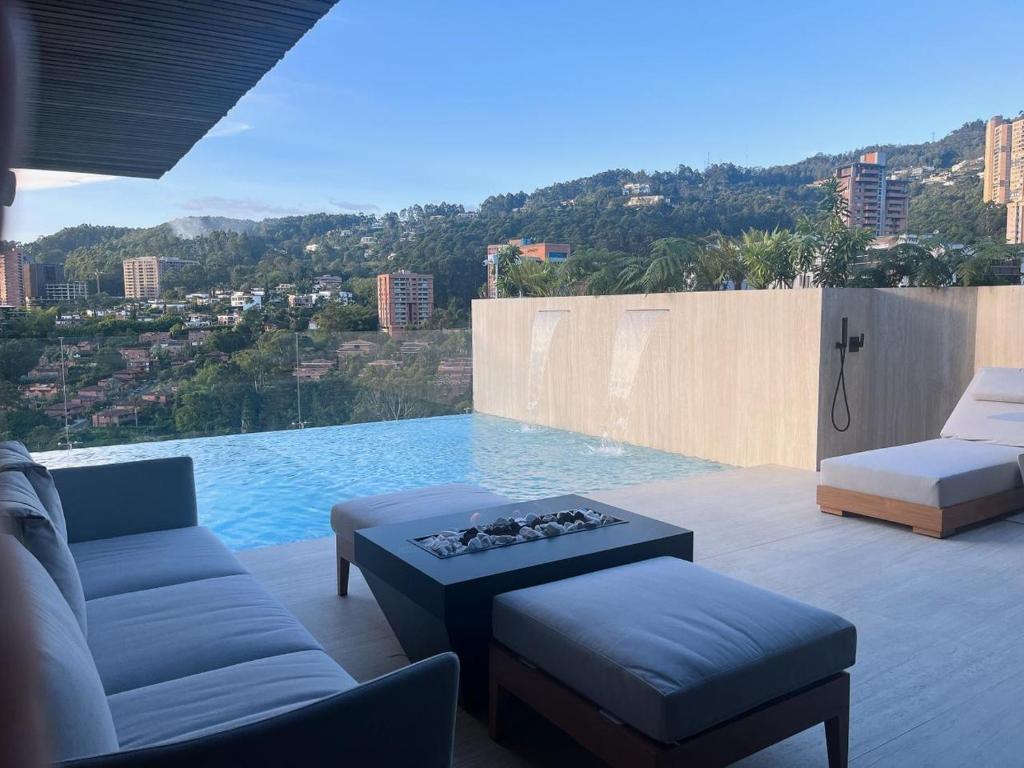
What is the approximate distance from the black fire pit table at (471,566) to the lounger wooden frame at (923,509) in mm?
2017

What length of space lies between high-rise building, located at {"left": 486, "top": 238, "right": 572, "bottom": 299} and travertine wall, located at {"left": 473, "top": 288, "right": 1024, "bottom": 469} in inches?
130

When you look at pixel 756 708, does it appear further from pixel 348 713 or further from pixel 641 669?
pixel 348 713

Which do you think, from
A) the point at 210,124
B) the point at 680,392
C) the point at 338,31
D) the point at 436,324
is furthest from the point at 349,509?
the point at 338,31

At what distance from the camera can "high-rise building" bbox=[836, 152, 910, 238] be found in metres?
8.25

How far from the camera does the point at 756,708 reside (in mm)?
1928

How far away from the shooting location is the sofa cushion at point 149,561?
2506 mm

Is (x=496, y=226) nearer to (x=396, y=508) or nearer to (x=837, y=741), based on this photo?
(x=396, y=508)

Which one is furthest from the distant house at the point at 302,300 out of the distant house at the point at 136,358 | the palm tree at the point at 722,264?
the palm tree at the point at 722,264

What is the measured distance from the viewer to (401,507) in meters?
3.26

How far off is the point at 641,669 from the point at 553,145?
25.5 meters

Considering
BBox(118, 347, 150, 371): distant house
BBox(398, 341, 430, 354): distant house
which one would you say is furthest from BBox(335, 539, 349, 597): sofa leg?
BBox(398, 341, 430, 354): distant house

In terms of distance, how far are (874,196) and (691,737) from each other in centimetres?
1022

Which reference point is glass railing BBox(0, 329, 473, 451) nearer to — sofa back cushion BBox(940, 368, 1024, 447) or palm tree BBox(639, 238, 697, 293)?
palm tree BBox(639, 238, 697, 293)

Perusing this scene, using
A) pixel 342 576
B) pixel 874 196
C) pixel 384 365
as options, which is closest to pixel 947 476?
pixel 342 576
